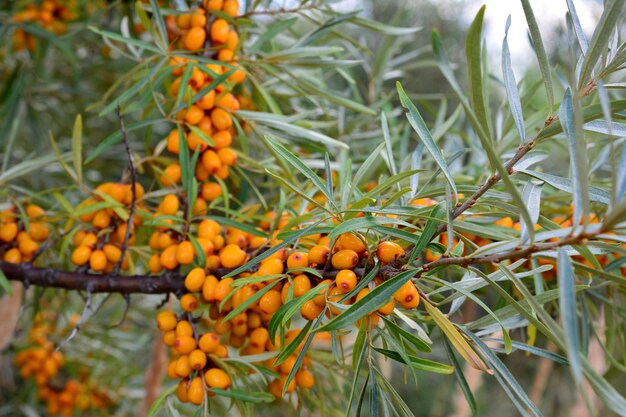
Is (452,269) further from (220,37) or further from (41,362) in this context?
(41,362)

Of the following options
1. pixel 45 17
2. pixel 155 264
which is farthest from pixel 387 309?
pixel 45 17

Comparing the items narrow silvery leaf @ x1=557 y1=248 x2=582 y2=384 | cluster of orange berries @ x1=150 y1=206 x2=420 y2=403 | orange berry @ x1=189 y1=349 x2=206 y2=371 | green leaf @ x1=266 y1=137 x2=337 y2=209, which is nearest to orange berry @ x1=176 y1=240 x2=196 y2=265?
cluster of orange berries @ x1=150 y1=206 x2=420 y2=403

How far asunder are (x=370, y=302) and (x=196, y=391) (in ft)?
0.93

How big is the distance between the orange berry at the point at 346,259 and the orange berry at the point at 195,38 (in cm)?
39

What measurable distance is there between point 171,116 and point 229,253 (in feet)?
0.64

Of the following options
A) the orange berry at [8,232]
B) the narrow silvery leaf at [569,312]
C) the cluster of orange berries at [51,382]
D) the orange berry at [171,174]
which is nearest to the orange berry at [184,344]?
the orange berry at [171,174]

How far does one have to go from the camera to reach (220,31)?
2.48 ft

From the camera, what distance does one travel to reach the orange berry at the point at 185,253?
654 mm

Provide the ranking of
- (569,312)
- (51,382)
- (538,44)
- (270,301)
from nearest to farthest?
(569,312)
(538,44)
(270,301)
(51,382)

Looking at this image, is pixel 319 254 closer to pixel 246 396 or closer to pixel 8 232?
pixel 246 396

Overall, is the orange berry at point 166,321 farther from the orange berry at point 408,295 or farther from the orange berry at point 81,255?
the orange berry at point 408,295

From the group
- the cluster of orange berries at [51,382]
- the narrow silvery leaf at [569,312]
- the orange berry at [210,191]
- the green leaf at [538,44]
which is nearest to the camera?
the narrow silvery leaf at [569,312]

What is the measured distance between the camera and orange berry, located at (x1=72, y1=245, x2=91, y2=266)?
719mm

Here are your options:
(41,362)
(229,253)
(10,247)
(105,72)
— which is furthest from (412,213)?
(41,362)
